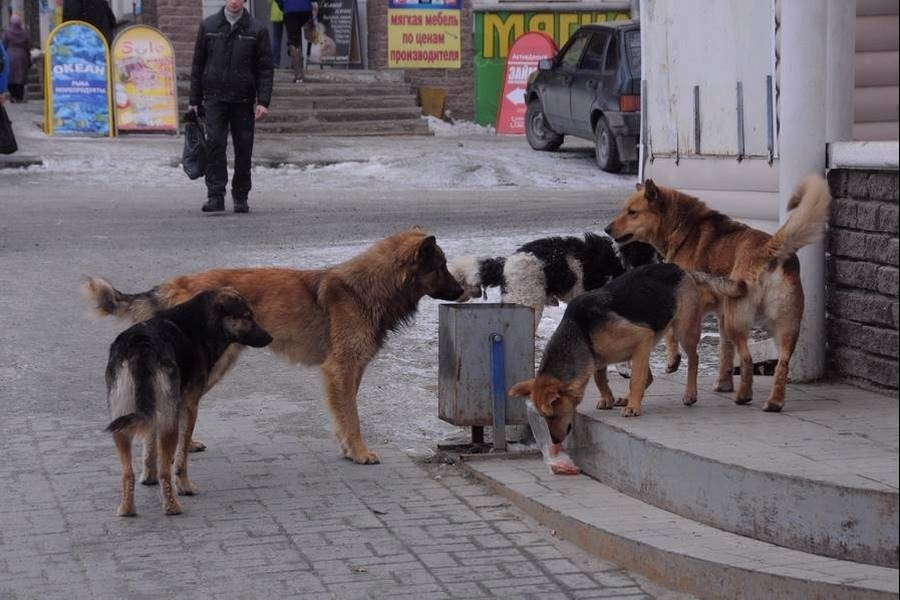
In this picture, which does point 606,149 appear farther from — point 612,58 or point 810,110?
point 810,110

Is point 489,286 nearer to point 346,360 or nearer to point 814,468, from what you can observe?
point 346,360

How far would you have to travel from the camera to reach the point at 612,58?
69.9 ft

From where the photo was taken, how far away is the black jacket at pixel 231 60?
51.8 ft

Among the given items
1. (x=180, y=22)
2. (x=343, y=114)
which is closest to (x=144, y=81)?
A: (x=343, y=114)

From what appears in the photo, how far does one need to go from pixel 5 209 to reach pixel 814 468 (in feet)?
43.1

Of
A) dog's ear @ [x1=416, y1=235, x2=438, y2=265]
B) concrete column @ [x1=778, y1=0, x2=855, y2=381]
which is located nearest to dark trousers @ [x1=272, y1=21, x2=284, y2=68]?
dog's ear @ [x1=416, y1=235, x2=438, y2=265]

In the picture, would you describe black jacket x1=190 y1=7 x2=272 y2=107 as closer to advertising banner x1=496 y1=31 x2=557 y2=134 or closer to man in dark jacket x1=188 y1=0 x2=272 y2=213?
man in dark jacket x1=188 y1=0 x2=272 y2=213

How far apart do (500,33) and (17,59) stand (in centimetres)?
1051

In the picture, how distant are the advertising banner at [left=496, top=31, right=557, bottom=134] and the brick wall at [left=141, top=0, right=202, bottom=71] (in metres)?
6.10

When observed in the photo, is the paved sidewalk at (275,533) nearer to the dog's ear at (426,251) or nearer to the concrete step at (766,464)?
the concrete step at (766,464)

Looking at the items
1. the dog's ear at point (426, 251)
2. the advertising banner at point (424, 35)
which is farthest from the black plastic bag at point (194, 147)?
the advertising banner at point (424, 35)

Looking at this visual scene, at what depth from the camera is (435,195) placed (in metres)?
18.8

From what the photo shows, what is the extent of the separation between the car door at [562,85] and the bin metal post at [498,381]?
15401 millimetres

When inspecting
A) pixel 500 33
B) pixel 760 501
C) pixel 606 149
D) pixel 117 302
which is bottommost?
pixel 760 501
